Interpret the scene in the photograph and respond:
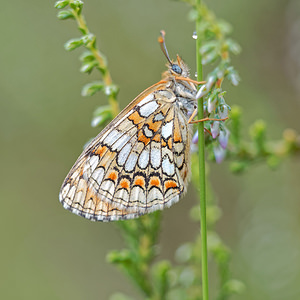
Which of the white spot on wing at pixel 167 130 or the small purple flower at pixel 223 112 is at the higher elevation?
the white spot on wing at pixel 167 130

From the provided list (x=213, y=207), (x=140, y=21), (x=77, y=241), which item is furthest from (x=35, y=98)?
(x=213, y=207)

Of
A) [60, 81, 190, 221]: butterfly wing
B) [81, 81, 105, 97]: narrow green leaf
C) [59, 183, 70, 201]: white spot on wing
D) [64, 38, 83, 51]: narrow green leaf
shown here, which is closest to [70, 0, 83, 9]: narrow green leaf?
[64, 38, 83, 51]: narrow green leaf

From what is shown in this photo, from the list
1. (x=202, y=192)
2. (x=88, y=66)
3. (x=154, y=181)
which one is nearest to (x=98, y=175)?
(x=154, y=181)

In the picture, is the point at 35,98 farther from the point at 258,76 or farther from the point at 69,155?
the point at 258,76

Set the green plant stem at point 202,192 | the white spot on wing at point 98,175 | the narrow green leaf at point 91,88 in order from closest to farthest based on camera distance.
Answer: the green plant stem at point 202,192 → the narrow green leaf at point 91,88 → the white spot on wing at point 98,175

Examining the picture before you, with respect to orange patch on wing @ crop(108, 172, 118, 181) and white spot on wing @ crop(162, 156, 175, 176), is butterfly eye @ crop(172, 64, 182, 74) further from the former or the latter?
orange patch on wing @ crop(108, 172, 118, 181)

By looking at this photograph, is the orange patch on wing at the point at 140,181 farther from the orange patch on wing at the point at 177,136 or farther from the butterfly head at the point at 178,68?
the butterfly head at the point at 178,68

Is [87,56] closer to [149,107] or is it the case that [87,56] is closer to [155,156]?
[149,107]

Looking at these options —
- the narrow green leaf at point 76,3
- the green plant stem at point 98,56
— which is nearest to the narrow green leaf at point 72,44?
Result: the green plant stem at point 98,56
